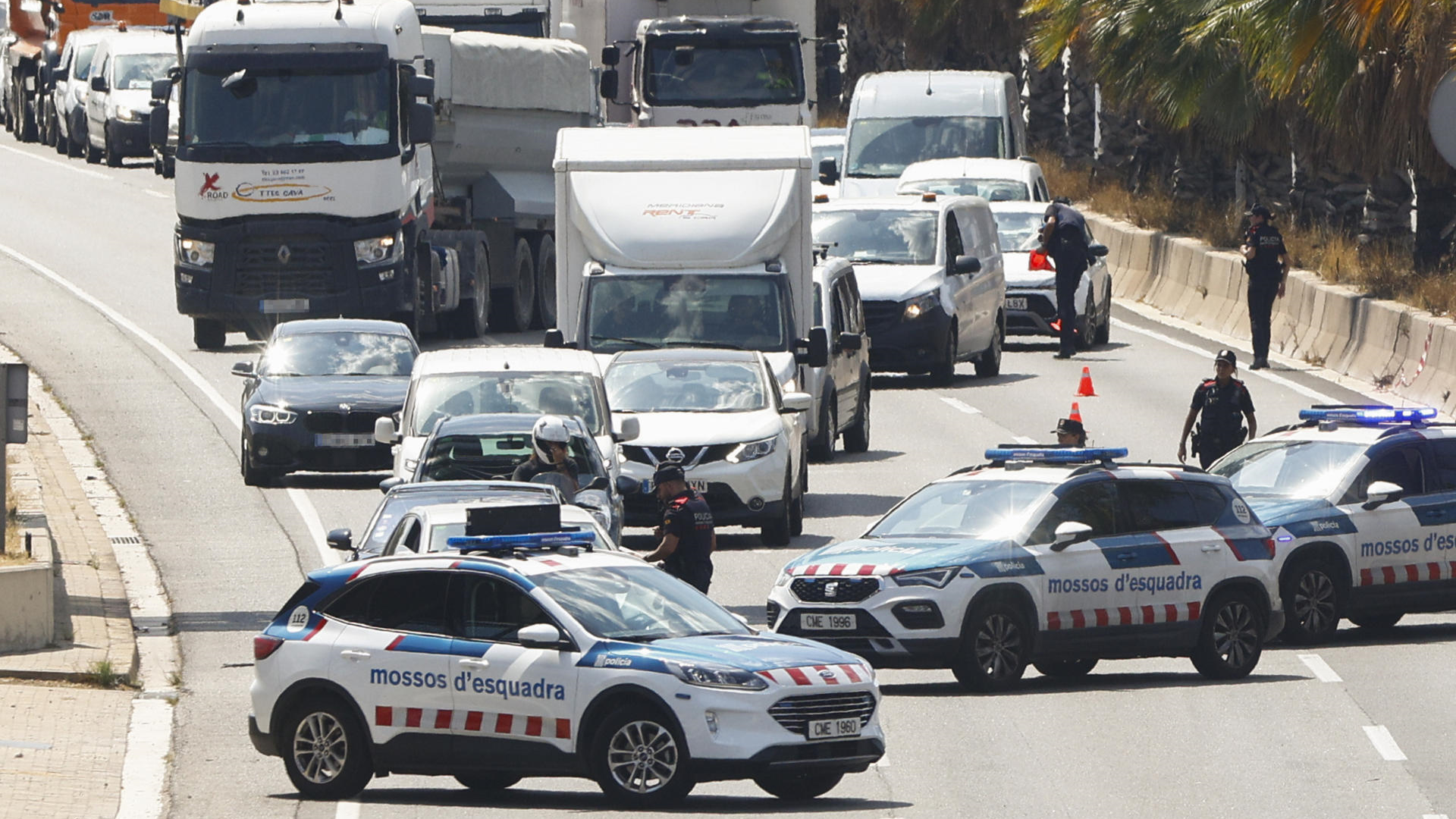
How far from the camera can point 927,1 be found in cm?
5419

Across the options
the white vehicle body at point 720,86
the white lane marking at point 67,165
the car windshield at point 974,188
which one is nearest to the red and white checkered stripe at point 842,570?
the car windshield at point 974,188

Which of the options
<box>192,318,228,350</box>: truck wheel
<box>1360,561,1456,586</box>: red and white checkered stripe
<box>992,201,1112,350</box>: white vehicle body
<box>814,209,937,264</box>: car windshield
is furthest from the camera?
<box>992,201,1112,350</box>: white vehicle body

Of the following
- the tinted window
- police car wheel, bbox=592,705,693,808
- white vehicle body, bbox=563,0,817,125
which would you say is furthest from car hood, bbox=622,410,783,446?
white vehicle body, bbox=563,0,817,125

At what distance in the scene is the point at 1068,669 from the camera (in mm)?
18062

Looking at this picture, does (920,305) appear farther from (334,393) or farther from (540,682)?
(540,682)

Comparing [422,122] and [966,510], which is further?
[422,122]

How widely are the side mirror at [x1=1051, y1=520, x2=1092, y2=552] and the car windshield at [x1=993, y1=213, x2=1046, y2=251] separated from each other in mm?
18557

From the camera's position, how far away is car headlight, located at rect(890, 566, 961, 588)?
16328 millimetres

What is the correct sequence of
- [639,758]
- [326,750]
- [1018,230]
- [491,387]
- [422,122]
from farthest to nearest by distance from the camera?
[1018,230]
[422,122]
[491,387]
[326,750]
[639,758]

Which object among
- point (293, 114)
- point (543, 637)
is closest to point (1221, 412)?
point (543, 637)

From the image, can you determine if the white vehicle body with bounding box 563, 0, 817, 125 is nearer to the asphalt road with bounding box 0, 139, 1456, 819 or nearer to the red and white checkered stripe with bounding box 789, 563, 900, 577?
the asphalt road with bounding box 0, 139, 1456, 819

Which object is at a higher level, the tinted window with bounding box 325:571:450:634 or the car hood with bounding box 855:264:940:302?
the tinted window with bounding box 325:571:450:634

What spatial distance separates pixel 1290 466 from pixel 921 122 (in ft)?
68.2

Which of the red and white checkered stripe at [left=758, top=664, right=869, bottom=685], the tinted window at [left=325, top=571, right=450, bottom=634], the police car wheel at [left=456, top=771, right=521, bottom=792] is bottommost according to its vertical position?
the police car wheel at [left=456, top=771, right=521, bottom=792]
